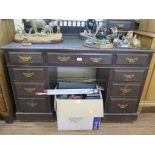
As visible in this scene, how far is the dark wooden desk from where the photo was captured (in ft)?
4.24

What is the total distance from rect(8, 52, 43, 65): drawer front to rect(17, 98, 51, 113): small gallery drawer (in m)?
0.39

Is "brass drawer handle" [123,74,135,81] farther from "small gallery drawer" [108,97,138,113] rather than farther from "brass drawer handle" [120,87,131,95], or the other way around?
"small gallery drawer" [108,97,138,113]

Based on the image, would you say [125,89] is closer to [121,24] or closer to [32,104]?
[121,24]

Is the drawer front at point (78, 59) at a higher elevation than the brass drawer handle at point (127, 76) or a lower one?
higher

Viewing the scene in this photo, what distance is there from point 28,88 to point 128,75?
93cm

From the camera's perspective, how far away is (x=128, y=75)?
1.39 metres

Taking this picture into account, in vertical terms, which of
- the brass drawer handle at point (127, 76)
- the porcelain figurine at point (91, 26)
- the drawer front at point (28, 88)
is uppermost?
the porcelain figurine at point (91, 26)

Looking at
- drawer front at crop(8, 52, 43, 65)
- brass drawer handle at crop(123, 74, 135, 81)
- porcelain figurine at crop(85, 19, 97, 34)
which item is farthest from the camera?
porcelain figurine at crop(85, 19, 97, 34)

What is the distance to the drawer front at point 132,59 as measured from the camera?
4.29 feet

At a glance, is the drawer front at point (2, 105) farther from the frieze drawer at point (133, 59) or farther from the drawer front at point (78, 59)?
the frieze drawer at point (133, 59)

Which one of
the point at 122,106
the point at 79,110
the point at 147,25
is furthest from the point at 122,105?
the point at 147,25

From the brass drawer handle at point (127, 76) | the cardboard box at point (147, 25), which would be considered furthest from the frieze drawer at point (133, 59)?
the cardboard box at point (147, 25)

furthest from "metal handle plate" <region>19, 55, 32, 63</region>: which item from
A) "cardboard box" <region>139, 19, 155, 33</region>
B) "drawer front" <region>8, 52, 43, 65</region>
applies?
"cardboard box" <region>139, 19, 155, 33</region>

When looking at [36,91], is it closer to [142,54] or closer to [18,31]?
[18,31]
